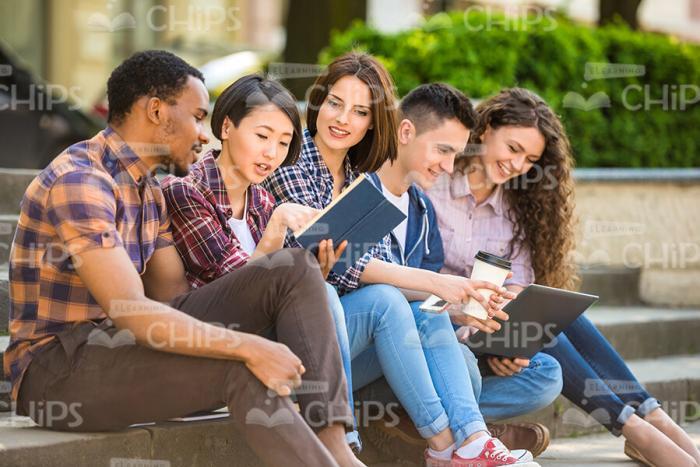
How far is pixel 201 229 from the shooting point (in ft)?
11.1

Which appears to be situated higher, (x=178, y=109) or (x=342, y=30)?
(x=342, y=30)

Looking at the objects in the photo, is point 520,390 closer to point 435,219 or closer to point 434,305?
point 434,305

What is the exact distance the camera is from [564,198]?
445 centimetres

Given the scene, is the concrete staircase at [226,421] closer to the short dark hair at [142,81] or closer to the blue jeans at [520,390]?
the blue jeans at [520,390]

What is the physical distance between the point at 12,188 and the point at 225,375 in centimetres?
239

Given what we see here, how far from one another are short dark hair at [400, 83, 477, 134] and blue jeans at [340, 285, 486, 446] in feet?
2.59

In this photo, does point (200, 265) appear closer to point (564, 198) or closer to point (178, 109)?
point (178, 109)

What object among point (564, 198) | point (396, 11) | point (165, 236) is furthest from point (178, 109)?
point (396, 11)

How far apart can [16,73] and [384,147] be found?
385cm

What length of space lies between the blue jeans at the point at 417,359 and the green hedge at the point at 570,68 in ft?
10.7

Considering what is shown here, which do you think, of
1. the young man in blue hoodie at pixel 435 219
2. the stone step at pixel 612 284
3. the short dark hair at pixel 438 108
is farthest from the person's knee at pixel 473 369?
the stone step at pixel 612 284

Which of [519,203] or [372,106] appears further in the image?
[519,203]

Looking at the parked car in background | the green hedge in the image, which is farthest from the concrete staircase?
the parked car in background

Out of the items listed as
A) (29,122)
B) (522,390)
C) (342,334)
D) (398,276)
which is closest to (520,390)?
(522,390)
